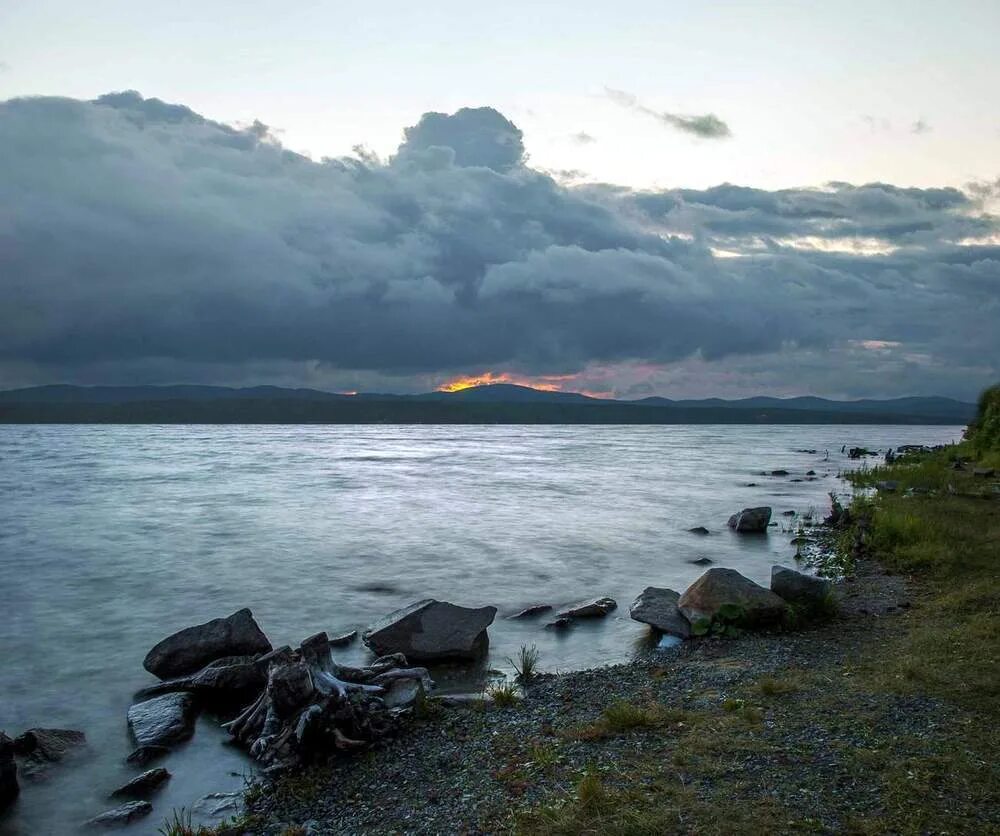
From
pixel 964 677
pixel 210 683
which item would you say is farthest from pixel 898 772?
pixel 210 683

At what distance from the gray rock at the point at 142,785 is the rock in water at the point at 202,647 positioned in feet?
12.4

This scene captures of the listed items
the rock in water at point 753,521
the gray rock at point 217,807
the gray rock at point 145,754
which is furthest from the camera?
the rock in water at point 753,521

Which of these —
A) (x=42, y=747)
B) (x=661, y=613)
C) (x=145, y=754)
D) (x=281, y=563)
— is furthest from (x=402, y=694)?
(x=281, y=563)

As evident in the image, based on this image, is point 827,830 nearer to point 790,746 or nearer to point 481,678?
point 790,746

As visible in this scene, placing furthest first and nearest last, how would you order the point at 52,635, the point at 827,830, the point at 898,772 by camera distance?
the point at 52,635 → the point at 898,772 → the point at 827,830

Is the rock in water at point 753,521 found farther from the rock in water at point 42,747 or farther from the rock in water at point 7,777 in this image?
the rock in water at point 7,777

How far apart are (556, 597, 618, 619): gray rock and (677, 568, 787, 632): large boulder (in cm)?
266

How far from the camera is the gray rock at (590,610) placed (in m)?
17.3

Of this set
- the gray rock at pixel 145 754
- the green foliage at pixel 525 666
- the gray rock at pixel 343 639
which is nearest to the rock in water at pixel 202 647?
the gray rock at pixel 343 639

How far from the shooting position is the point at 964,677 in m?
9.77

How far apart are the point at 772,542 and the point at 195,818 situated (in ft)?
74.7

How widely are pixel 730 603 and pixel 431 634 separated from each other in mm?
5631

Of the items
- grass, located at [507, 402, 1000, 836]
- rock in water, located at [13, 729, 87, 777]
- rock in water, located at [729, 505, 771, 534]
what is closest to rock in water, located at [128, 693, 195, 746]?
rock in water, located at [13, 729, 87, 777]

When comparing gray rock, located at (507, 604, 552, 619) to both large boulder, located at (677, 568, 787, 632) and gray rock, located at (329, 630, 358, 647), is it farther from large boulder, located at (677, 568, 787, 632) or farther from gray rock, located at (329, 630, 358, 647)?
large boulder, located at (677, 568, 787, 632)
